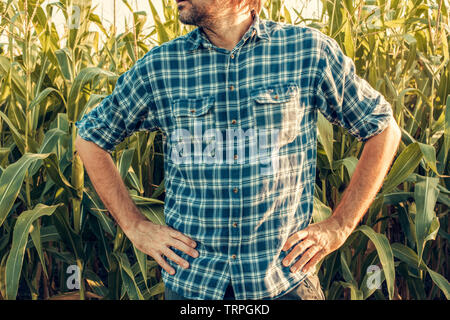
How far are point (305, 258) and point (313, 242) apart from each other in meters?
0.04

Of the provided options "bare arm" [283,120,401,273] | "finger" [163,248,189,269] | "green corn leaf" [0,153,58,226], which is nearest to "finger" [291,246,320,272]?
"bare arm" [283,120,401,273]

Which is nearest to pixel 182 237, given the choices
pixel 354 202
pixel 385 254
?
pixel 354 202

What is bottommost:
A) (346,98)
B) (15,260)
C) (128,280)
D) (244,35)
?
(128,280)

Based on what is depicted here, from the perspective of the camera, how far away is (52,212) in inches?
55.0

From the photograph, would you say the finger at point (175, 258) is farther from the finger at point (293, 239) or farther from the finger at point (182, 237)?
the finger at point (293, 239)

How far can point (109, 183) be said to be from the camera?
1.19m

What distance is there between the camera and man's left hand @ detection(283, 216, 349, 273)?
1.01 m

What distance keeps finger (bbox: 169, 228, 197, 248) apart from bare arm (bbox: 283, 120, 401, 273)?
0.70 feet

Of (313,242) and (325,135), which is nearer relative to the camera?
(313,242)

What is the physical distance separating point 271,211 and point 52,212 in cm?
70

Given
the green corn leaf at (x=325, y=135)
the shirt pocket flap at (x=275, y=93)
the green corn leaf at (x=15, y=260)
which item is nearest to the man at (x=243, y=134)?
the shirt pocket flap at (x=275, y=93)

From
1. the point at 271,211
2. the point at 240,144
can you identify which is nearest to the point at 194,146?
the point at 240,144

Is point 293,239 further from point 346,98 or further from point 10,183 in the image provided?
point 10,183
